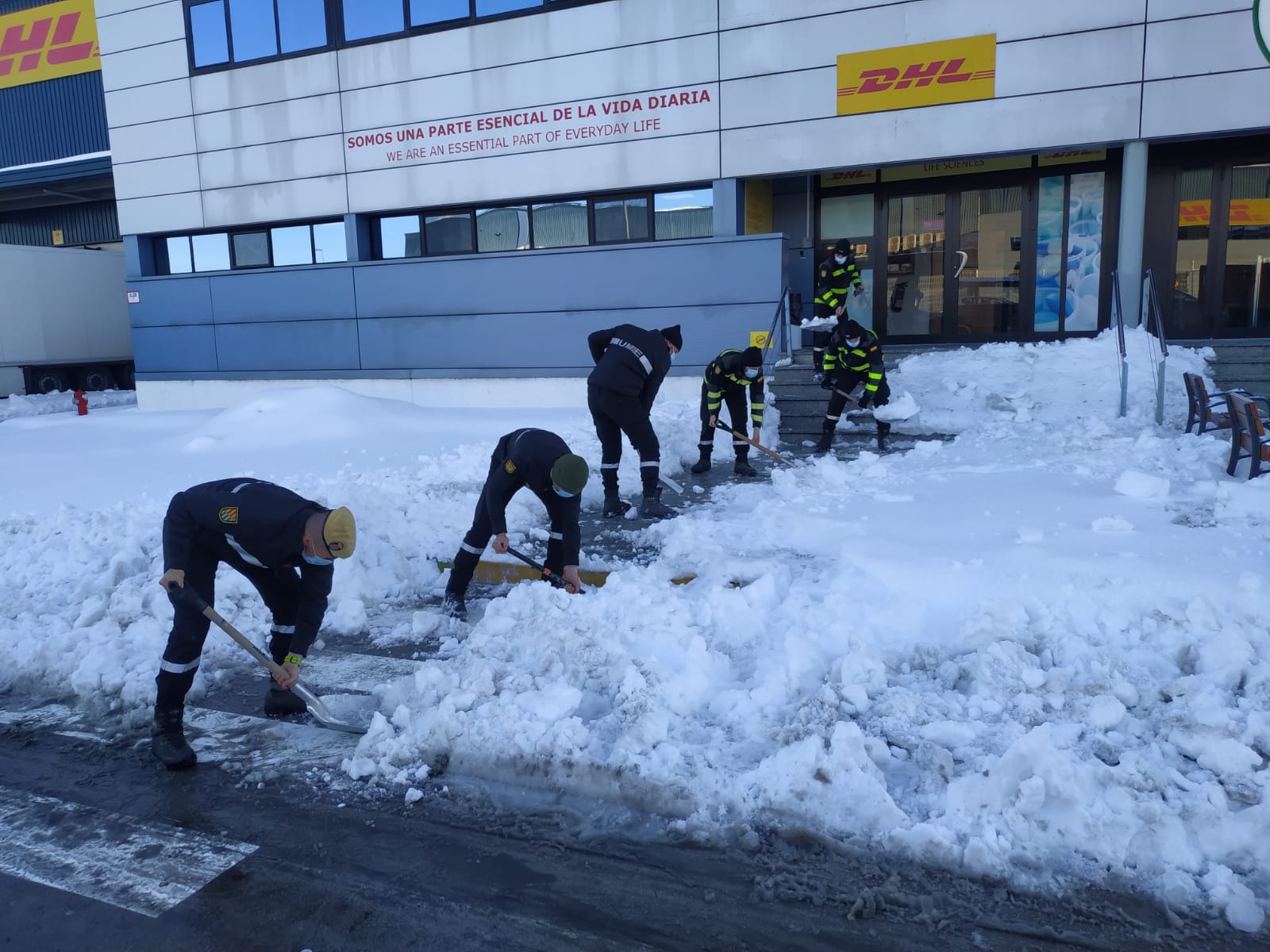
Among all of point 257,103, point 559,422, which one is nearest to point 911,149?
point 559,422

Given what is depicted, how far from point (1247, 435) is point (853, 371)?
371 cm

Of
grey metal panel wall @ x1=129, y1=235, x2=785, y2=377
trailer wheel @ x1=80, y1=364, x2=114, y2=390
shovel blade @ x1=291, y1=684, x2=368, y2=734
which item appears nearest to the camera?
shovel blade @ x1=291, y1=684, x2=368, y2=734

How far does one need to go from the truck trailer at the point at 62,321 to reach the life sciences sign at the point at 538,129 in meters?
11.0

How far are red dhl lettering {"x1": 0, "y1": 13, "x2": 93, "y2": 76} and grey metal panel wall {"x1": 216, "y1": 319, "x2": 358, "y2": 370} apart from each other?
39.1 ft

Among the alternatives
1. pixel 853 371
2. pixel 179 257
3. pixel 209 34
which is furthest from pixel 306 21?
pixel 853 371

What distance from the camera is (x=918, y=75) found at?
11594mm

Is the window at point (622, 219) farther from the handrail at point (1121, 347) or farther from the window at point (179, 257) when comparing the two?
the window at point (179, 257)

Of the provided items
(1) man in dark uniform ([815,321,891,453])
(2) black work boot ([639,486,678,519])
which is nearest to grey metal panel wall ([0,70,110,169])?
(1) man in dark uniform ([815,321,891,453])

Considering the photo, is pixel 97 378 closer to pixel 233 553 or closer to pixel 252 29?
pixel 252 29

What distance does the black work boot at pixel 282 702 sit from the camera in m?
4.48

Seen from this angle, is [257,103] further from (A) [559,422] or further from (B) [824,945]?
(B) [824,945]

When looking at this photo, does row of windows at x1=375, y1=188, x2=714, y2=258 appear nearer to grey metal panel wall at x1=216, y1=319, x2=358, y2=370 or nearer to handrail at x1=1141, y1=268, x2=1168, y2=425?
grey metal panel wall at x1=216, y1=319, x2=358, y2=370

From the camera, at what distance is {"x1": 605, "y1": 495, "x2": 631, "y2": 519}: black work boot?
752cm

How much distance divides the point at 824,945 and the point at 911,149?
11.2 meters
